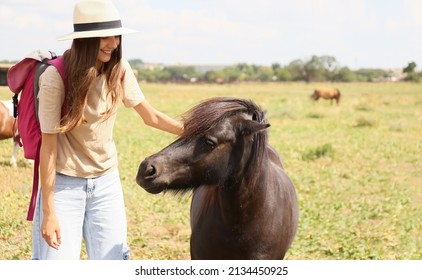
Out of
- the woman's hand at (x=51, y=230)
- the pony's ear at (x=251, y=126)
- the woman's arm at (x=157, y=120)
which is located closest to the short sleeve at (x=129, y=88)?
the woman's arm at (x=157, y=120)

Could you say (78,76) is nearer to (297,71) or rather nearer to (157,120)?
(157,120)

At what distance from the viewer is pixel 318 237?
626 centimetres

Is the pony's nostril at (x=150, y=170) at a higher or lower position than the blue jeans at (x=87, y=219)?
higher

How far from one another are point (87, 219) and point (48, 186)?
15.9 inches

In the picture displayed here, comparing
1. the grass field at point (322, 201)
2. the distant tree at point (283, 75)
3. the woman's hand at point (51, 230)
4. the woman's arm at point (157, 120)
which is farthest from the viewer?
the distant tree at point (283, 75)

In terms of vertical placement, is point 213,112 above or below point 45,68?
below

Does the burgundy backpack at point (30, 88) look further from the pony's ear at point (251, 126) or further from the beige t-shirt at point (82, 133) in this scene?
the pony's ear at point (251, 126)

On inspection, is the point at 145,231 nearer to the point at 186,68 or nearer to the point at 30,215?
the point at 30,215

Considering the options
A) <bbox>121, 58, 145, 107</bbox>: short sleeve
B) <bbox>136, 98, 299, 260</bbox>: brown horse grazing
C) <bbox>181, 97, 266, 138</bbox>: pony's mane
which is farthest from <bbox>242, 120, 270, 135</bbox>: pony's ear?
<bbox>121, 58, 145, 107</bbox>: short sleeve

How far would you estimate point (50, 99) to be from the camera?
2787 mm

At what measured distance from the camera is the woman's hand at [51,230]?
2871 millimetres

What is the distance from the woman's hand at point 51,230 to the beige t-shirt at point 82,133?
0.26m

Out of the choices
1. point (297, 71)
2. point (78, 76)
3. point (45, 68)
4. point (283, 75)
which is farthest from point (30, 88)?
point (297, 71)
